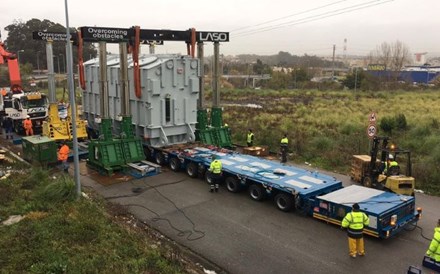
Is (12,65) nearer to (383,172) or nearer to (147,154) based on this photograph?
(147,154)

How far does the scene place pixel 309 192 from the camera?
11.6 m

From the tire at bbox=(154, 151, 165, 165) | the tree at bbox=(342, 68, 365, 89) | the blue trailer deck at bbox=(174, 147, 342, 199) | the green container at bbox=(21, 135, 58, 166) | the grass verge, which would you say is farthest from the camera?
the tree at bbox=(342, 68, 365, 89)

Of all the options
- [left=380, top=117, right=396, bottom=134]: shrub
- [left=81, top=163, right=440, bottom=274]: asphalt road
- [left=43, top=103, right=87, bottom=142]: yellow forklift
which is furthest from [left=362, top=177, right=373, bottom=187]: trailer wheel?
[left=43, top=103, right=87, bottom=142]: yellow forklift

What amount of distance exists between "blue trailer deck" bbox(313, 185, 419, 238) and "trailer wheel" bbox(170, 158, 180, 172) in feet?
22.6

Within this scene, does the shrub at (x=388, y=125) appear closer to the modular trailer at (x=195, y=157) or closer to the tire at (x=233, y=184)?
the modular trailer at (x=195, y=157)

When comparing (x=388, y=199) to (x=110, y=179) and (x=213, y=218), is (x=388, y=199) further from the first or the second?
(x=110, y=179)

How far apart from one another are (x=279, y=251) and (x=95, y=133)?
1614 cm

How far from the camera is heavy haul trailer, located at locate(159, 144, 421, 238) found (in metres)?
10.2

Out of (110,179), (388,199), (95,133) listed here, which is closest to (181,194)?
(110,179)

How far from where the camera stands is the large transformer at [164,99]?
17125 mm

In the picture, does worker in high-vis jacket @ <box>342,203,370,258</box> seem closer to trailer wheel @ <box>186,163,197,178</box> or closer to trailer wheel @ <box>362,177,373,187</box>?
trailer wheel @ <box>362,177,373,187</box>

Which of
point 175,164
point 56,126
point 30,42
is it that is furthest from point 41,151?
point 30,42

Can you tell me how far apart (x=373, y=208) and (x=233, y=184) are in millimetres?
5062

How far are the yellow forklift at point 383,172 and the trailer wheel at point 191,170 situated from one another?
631 centimetres
